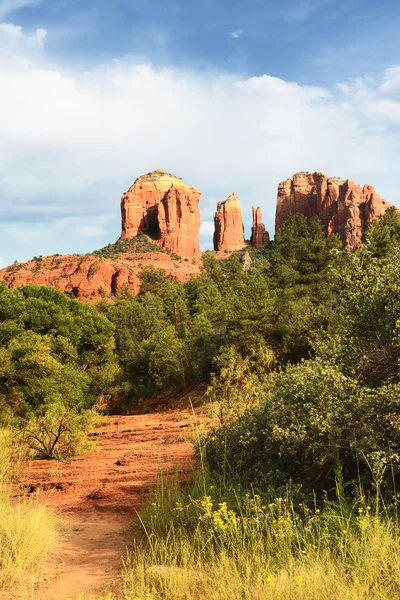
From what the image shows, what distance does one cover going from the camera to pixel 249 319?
26.2 metres

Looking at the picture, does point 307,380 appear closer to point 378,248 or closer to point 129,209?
point 378,248

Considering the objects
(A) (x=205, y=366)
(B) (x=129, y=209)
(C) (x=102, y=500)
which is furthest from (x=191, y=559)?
(B) (x=129, y=209)

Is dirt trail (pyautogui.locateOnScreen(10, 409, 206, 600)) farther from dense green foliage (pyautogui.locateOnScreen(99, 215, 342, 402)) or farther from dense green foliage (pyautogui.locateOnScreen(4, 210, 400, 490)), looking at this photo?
A: dense green foliage (pyautogui.locateOnScreen(99, 215, 342, 402))

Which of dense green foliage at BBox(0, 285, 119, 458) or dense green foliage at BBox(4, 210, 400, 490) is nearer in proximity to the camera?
dense green foliage at BBox(4, 210, 400, 490)

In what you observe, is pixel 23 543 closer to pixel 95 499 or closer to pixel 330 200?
pixel 95 499

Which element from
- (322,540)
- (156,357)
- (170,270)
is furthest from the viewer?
(170,270)

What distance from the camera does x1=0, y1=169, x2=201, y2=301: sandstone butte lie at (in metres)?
80.3

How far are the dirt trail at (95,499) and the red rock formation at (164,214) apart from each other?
99.3m

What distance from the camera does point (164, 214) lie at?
114438 mm

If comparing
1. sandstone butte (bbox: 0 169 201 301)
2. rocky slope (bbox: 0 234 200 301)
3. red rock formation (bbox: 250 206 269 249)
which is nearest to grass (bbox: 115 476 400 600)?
rocky slope (bbox: 0 234 200 301)

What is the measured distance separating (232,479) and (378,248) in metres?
21.1

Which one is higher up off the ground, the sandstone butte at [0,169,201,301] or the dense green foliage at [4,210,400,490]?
the sandstone butte at [0,169,201,301]

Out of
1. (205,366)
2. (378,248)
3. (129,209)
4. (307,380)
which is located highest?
(129,209)

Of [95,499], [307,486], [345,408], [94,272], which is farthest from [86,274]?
[345,408]
